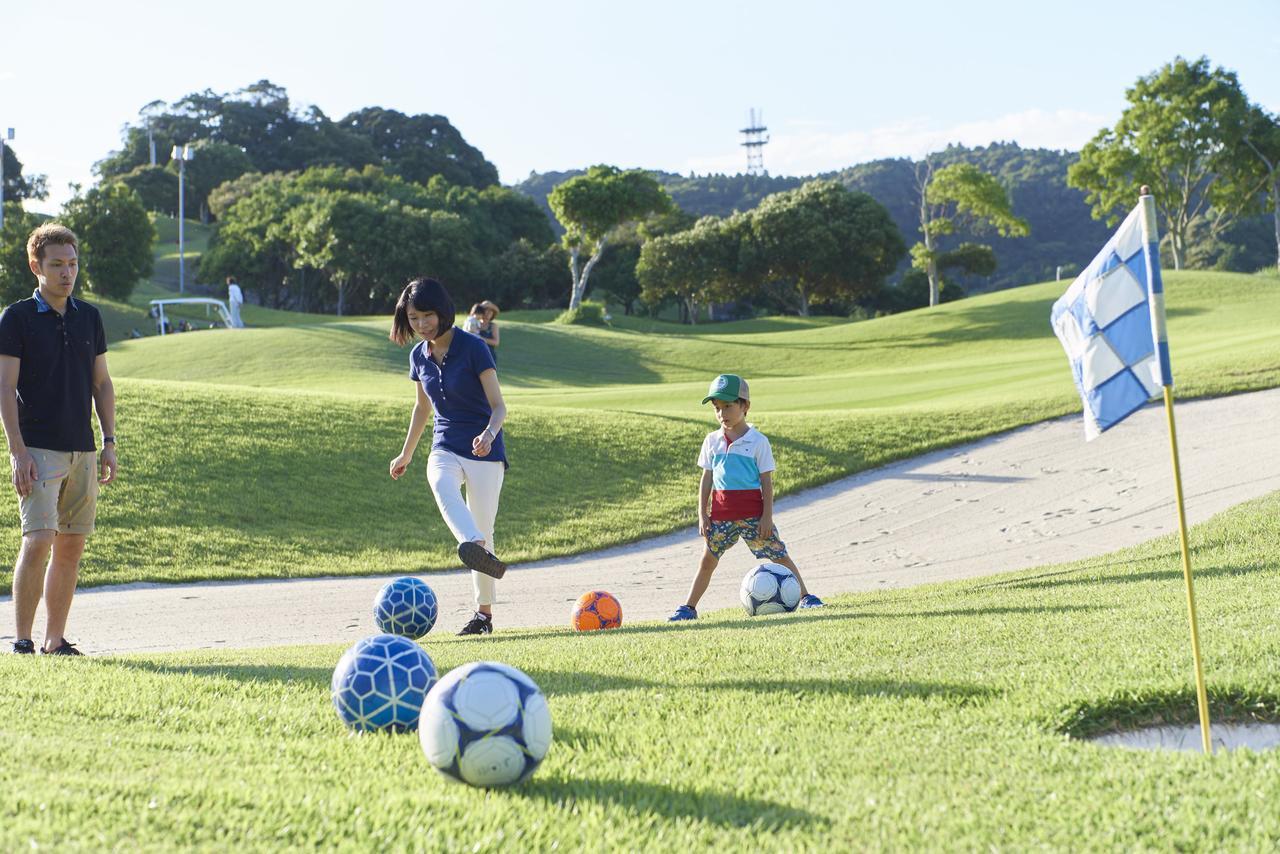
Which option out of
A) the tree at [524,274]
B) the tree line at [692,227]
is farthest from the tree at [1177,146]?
the tree at [524,274]

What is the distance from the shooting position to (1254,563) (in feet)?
30.5

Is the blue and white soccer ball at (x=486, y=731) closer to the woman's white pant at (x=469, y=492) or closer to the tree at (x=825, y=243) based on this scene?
the woman's white pant at (x=469, y=492)

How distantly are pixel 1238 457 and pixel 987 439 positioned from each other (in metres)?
4.04

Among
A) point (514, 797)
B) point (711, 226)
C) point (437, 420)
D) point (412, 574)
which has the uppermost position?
point (711, 226)

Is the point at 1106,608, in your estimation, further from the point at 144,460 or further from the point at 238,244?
the point at 238,244

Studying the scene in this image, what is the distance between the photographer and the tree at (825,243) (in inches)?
2803

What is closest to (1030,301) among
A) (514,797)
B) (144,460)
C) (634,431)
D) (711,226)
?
(711,226)

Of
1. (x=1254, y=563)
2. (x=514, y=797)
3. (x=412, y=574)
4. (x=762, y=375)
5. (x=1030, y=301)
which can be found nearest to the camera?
(x=514, y=797)

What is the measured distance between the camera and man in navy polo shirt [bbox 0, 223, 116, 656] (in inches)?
283

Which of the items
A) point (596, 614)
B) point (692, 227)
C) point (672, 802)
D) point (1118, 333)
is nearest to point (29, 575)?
point (596, 614)

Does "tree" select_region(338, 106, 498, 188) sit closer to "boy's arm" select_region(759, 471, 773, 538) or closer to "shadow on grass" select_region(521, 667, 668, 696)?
"boy's arm" select_region(759, 471, 773, 538)

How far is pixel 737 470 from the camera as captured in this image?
9484 mm

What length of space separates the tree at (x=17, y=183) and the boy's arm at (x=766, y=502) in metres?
96.8

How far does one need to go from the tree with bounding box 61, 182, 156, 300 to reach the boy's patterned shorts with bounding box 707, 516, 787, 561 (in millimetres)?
58191
